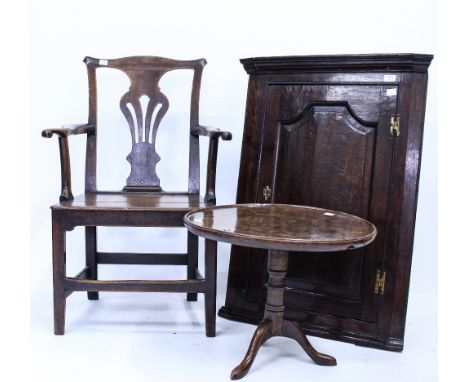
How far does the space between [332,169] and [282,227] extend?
2.14 ft

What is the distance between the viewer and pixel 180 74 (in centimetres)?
362

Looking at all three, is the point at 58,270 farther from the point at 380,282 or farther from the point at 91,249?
the point at 380,282

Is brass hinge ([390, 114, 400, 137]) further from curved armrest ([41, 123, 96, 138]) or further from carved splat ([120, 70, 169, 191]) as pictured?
curved armrest ([41, 123, 96, 138])

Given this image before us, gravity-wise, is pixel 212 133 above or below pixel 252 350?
above

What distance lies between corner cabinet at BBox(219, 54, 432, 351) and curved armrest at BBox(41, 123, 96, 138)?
81 cm

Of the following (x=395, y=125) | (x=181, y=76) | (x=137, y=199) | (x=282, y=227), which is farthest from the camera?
(x=181, y=76)

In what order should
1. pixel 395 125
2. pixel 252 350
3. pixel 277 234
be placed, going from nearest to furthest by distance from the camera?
pixel 277 234 < pixel 252 350 < pixel 395 125

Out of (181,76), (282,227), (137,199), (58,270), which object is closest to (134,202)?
(137,199)

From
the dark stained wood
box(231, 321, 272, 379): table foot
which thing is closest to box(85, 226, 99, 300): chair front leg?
the dark stained wood

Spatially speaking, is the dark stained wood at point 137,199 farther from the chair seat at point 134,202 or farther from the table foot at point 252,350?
the table foot at point 252,350

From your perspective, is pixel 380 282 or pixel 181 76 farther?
pixel 181 76

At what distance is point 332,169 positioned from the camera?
2.79 meters

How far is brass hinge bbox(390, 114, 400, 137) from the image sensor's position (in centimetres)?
266

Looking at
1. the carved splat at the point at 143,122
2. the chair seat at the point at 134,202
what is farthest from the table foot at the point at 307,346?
the carved splat at the point at 143,122
